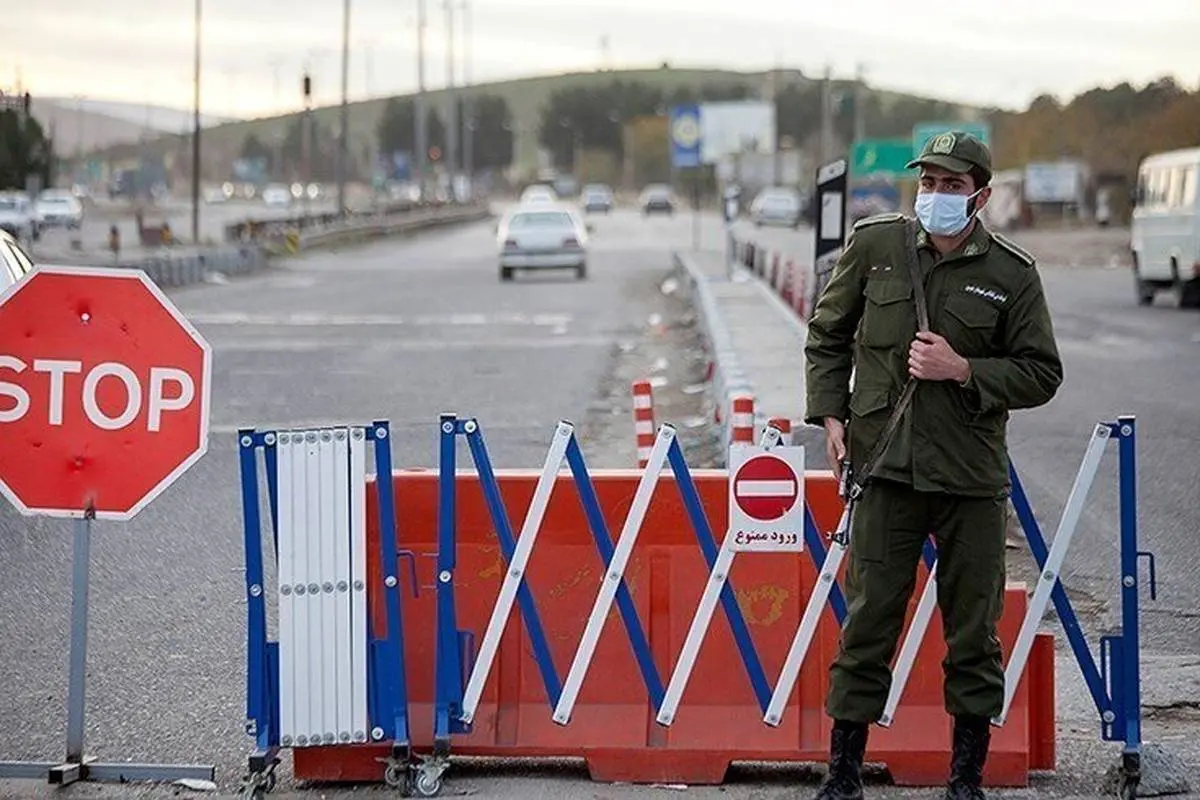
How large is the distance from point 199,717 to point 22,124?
39046 mm

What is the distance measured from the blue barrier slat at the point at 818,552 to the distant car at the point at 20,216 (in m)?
55.5

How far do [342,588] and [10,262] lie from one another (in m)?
8.39

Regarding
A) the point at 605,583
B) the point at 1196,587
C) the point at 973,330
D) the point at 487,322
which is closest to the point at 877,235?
the point at 973,330

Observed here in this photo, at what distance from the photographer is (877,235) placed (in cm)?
605

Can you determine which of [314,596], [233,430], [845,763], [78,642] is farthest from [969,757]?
[233,430]

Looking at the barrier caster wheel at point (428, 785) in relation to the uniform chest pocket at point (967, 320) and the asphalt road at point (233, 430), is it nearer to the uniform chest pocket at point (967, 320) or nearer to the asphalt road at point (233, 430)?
the asphalt road at point (233, 430)

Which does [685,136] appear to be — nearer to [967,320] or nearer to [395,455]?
[395,455]

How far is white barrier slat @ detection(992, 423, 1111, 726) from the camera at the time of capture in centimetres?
639

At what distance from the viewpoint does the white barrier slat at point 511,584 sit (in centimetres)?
646

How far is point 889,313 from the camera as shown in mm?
5965

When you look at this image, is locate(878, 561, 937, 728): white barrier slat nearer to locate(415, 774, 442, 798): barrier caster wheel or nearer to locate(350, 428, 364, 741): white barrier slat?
locate(415, 774, 442, 798): barrier caster wheel

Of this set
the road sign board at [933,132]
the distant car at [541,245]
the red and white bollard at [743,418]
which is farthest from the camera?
the distant car at [541,245]

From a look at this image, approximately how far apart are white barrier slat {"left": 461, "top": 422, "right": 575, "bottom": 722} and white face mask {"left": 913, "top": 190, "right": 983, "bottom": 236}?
1.27m

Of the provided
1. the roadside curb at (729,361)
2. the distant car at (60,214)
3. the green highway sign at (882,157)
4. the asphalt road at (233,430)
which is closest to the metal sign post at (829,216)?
the roadside curb at (729,361)
